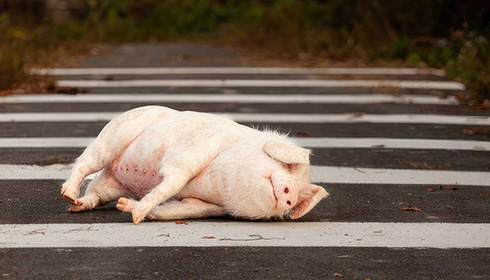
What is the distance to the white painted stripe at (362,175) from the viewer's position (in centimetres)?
730

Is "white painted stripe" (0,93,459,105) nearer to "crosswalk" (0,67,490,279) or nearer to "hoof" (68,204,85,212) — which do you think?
"crosswalk" (0,67,490,279)

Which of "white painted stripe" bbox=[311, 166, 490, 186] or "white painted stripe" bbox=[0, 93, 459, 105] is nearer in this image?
"white painted stripe" bbox=[311, 166, 490, 186]

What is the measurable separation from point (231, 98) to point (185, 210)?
6868mm

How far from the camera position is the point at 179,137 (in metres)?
5.89

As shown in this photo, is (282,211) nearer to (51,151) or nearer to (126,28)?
(51,151)

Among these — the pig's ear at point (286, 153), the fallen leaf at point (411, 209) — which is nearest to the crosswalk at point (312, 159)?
the fallen leaf at point (411, 209)

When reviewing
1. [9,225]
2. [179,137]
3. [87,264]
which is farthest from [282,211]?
[9,225]

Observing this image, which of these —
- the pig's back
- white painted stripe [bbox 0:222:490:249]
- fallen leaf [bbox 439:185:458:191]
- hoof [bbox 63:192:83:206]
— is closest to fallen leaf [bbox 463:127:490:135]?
fallen leaf [bbox 439:185:458:191]

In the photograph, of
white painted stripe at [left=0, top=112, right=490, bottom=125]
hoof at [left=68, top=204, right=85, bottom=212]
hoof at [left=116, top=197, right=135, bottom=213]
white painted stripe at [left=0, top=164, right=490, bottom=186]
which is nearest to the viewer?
hoof at [left=116, top=197, right=135, bottom=213]

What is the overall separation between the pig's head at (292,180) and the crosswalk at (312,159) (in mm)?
185

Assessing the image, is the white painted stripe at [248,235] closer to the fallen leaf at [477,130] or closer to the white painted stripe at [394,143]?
the white painted stripe at [394,143]

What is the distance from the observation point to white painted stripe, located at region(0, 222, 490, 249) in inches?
205

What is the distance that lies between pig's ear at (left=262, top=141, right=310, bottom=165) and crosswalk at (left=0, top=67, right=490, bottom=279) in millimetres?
425

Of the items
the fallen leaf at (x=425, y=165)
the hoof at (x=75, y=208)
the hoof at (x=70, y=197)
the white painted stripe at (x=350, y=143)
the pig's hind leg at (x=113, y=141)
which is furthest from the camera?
the white painted stripe at (x=350, y=143)
